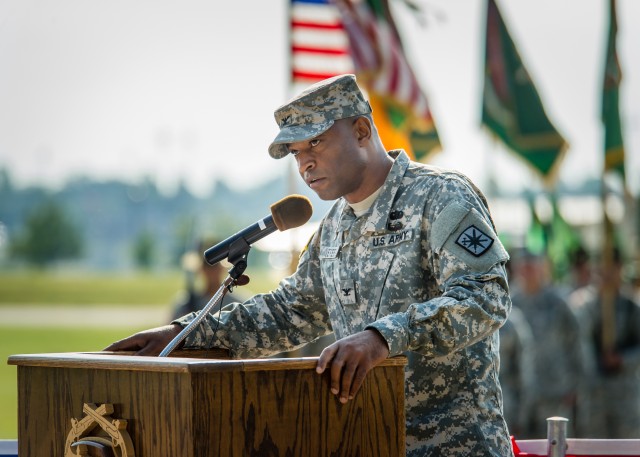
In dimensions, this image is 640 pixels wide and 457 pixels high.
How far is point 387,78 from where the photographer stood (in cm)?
1221

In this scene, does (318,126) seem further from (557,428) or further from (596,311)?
(596,311)

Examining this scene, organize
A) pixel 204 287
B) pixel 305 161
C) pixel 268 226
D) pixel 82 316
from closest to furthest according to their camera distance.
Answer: pixel 268 226 < pixel 305 161 < pixel 204 287 < pixel 82 316

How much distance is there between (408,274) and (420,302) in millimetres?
92

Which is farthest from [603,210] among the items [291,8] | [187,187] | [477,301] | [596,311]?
[187,187]

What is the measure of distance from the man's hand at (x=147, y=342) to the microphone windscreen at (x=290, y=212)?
1.69ft

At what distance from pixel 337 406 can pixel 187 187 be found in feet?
436

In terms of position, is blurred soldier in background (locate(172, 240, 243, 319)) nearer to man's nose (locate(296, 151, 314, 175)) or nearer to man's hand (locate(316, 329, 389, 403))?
man's nose (locate(296, 151, 314, 175))

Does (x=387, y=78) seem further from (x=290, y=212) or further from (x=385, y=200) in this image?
(x=290, y=212)

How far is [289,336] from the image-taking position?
13.3 feet

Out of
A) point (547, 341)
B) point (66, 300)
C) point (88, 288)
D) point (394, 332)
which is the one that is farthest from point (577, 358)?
point (88, 288)

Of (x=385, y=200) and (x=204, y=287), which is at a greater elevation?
(x=385, y=200)

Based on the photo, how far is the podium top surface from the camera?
113 inches

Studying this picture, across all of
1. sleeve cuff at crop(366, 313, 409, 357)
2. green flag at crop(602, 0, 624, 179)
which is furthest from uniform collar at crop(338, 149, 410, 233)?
green flag at crop(602, 0, 624, 179)

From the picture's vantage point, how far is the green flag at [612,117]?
12461 millimetres
